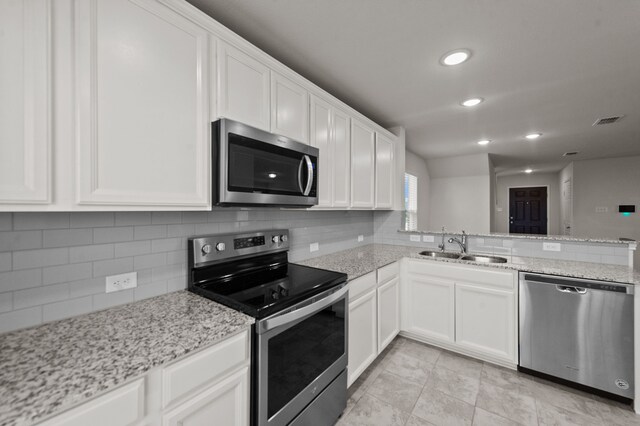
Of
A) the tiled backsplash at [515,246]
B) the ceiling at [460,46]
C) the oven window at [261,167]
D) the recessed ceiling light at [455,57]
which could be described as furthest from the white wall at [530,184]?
the oven window at [261,167]

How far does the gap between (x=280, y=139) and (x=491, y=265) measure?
209cm

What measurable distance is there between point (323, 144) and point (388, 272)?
1.30m

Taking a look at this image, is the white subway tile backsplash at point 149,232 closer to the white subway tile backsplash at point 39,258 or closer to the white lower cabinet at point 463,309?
the white subway tile backsplash at point 39,258

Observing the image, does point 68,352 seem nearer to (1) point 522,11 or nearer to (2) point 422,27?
(2) point 422,27

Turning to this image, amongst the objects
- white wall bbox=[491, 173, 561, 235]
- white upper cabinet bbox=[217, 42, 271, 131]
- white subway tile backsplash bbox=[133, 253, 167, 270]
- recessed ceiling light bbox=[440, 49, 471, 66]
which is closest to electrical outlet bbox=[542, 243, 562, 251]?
recessed ceiling light bbox=[440, 49, 471, 66]

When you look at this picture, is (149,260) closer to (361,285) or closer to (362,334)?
(361,285)

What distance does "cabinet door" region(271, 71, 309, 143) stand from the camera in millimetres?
1684

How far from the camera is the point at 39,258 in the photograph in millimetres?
1104

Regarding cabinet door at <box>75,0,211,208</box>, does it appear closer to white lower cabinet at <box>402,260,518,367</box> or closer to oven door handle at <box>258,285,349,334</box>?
oven door handle at <box>258,285,349,334</box>

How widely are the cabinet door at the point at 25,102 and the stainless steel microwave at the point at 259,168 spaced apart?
0.61 metres

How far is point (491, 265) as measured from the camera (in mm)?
2326

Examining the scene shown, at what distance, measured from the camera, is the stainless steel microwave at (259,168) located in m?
1.34

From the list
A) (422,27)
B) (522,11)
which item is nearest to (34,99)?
(422,27)

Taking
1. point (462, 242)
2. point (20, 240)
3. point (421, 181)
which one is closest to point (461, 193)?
point (421, 181)
